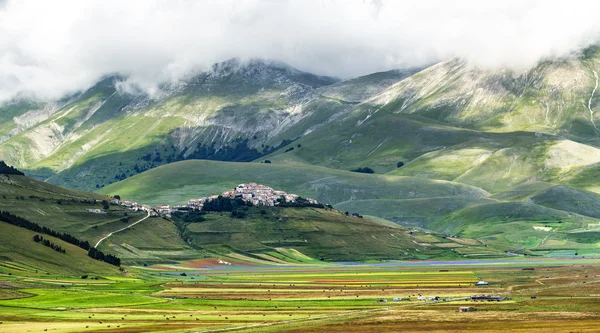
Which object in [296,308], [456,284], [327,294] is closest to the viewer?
[296,308]

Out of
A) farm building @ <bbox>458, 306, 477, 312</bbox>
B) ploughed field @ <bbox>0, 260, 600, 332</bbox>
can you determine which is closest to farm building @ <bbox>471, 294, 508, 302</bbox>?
ploughed field @ <bbox>0, 260, 600, 332</bbox>

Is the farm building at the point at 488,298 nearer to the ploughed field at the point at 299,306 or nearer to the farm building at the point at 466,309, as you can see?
the ploughed field at the point at 299,306

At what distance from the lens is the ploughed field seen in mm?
118500

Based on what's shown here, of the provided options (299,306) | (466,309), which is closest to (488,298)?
(466,309)

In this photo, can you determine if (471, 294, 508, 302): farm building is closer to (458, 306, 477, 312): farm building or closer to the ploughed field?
the ploughed field

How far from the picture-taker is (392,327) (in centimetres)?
11625

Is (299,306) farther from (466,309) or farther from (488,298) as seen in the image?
(488,298)

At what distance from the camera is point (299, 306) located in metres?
149

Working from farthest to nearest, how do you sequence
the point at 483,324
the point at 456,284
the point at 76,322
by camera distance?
the point at 456,284 < the point at 76,322 < the point at 483,324

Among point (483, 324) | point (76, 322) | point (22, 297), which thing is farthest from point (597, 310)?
point (22, 297)

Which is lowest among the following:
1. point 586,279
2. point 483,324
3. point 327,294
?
point 586,279

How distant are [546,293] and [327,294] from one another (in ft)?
131

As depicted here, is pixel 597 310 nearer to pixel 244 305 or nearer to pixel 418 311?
pixel 418 311

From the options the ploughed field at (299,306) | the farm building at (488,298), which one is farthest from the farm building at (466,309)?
the farm building at (488,298)
